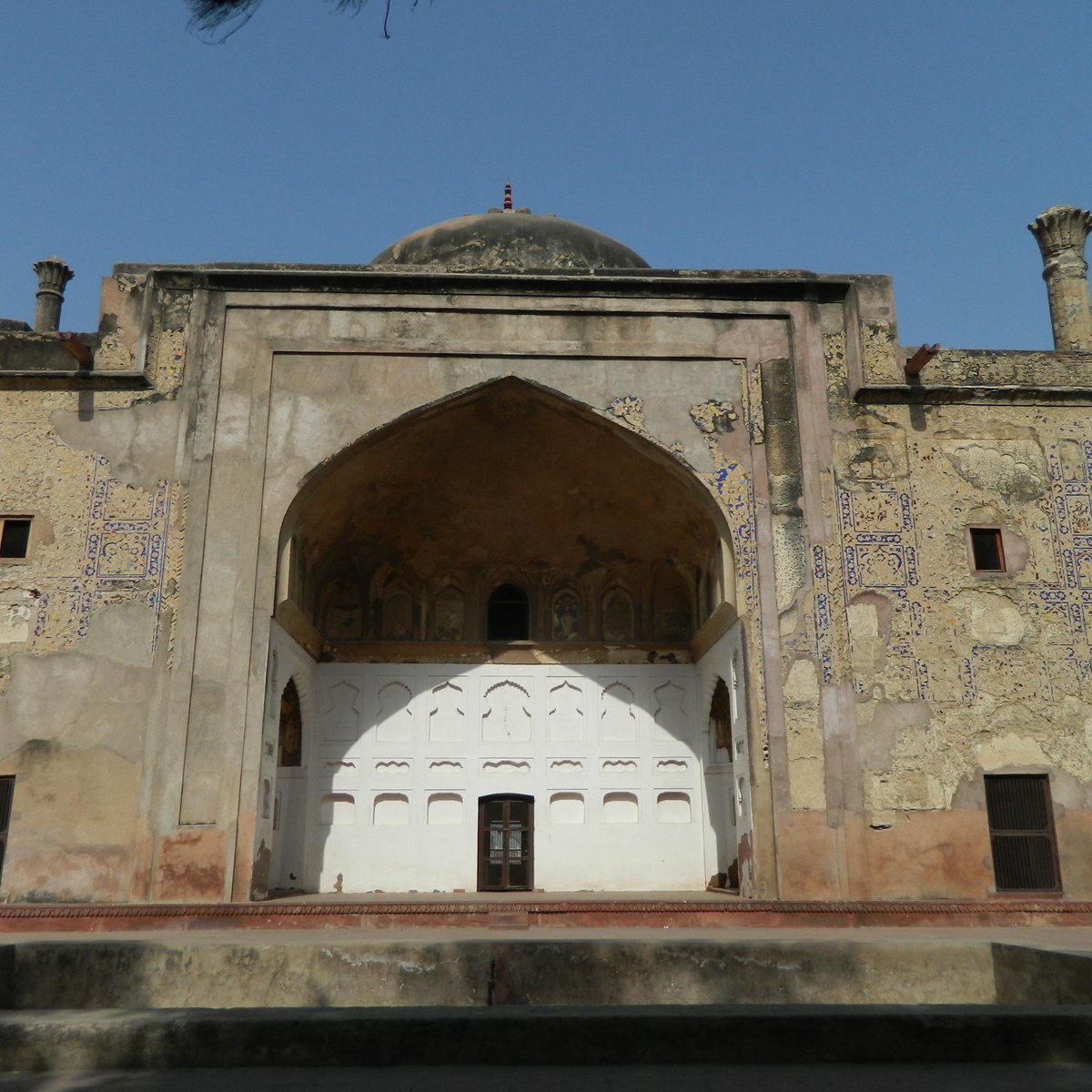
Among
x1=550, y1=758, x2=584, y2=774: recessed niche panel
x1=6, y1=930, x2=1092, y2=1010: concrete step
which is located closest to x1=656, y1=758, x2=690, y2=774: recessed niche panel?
x1=550, y1=758, x2=584, y2=774: recessed niche panel

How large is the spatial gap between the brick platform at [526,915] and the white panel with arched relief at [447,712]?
327 centimetres

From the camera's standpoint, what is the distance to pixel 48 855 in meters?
9.55

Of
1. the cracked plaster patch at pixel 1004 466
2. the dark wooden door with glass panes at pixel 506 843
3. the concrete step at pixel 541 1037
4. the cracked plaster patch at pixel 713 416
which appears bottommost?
the concrete step at pixel 541 1037

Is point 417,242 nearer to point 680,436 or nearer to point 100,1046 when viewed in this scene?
point 680,436

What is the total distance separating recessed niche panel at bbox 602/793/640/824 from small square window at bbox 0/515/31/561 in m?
6.45

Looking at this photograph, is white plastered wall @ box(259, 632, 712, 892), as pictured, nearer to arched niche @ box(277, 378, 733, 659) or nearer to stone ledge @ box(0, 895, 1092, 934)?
arched niche @ box(277, 378, 733, 659)

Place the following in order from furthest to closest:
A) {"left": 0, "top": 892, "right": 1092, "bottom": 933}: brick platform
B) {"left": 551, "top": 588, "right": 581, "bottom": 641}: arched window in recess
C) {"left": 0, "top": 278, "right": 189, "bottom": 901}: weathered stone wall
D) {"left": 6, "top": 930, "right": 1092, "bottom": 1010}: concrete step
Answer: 1. {"left": 551, "top": 588, "right": 581, "bottom": 641}: arched window in recess
2. {"left": 0, "top": 278, "right": 189, "bottom": 901}: weathered stone wall
3. {"left": 0, "top": 892, "right": 1092, "bottom": 933}: brick platform
4. {"left": 6, "top": 930, "right": 1092, "bottom": 1010}: concrete step

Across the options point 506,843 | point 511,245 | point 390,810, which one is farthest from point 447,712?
point 511,245

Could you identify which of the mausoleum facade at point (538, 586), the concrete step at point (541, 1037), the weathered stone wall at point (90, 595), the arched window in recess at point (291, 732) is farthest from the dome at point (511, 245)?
the concrete step at point (541, 1037)

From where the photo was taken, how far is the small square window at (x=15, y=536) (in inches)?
409

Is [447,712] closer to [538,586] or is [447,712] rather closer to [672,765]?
[538,586]

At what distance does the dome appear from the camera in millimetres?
12969

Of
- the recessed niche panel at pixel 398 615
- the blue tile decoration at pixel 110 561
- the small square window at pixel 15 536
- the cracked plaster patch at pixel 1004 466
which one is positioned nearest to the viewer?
the blue tile decoration at pixel 110 561

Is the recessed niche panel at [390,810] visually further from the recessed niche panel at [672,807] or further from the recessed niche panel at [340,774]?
the recessed niche panel at [672,807]
